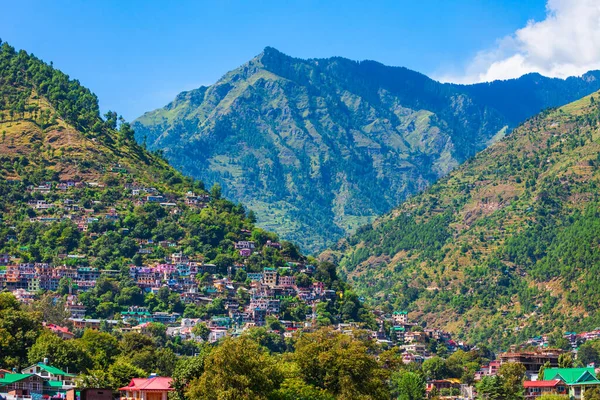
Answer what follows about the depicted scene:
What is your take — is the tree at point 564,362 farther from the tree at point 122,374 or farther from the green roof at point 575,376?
the tree at point 122,374

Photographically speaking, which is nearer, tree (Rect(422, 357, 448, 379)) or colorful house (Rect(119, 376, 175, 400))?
colorful house (Rect(119, 376, 175, 400))

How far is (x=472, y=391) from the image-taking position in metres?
155

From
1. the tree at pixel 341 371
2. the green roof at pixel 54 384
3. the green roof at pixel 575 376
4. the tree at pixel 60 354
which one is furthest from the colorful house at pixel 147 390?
the green roof at pixel 575 376

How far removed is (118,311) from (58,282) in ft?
39.8

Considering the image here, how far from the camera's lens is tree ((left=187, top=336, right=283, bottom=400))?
286 feet

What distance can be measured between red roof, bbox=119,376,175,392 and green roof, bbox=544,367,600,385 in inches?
2153

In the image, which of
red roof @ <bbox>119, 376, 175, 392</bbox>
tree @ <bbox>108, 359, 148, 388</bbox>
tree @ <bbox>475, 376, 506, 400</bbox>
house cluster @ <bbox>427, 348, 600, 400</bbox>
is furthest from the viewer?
house cluster @ <bbox>427, 348, 600, 400</bbox>

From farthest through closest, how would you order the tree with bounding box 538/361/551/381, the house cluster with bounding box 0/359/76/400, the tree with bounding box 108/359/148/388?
1. the tree with bounding box 538/361/551/381
2. the tree with bounding box 108/359/148/388
3. the house cluster with bounding box 0/359/76/400

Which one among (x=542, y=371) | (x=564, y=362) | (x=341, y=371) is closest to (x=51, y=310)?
(x=542, y=371)

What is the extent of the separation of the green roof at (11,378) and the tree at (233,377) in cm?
1434

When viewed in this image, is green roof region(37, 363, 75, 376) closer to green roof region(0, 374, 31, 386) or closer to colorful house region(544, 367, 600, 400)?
green roof region(0, 374, 31, 386)

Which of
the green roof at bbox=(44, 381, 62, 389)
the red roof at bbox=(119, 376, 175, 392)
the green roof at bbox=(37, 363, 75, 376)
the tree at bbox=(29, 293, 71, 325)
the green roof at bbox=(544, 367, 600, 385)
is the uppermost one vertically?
the tree at bbox=(29, 293, 71, 325)

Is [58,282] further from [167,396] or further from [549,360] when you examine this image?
[167,396]

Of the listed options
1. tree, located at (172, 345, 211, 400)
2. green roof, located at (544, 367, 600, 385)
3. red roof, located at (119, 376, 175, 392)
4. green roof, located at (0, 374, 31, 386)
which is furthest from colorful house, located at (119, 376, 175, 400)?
green roof, located at (544, 367, 600, 385)
